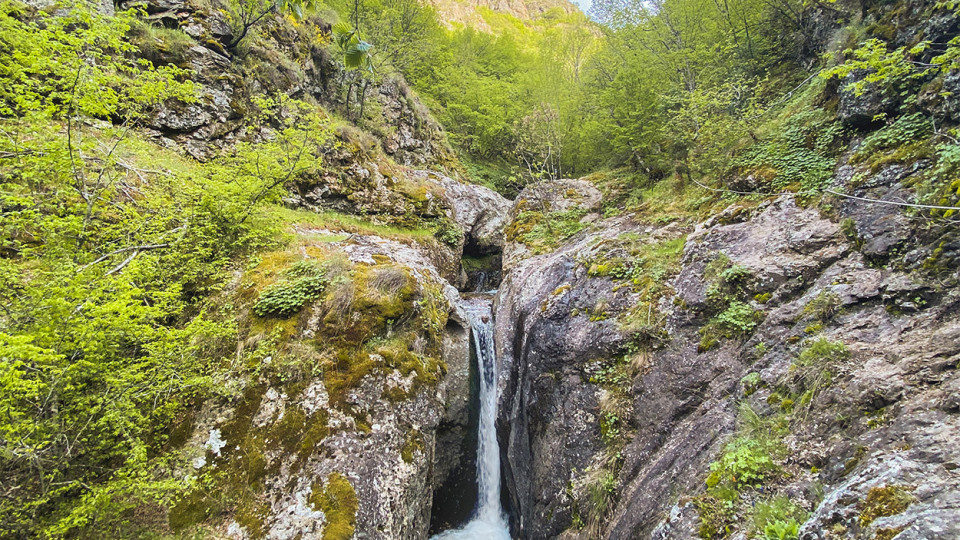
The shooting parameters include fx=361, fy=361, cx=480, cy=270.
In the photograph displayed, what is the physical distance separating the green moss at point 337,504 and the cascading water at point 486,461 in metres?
3.03

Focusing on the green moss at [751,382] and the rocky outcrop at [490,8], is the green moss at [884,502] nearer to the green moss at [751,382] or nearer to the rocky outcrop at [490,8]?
the green moss at [751,382]

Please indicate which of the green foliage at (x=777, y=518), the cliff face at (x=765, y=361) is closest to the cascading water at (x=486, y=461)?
the cliff face at (x=765, y=361)

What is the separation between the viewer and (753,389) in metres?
4.03

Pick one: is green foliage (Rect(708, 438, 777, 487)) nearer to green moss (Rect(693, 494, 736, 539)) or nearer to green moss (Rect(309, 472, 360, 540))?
green moss (Rect(693, 494, 736, 539))

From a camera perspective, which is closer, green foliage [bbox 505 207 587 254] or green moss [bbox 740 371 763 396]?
green moss [bbox 740 371 763 396]

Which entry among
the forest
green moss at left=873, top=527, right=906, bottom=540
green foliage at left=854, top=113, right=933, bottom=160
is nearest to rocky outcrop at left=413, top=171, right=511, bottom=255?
the forest

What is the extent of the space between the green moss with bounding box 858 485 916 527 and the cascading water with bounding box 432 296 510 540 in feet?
21.5

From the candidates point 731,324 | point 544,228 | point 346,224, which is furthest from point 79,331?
point 544,228

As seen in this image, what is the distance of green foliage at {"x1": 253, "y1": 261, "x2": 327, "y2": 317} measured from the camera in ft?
21.1

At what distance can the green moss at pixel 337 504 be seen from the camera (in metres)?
4.61

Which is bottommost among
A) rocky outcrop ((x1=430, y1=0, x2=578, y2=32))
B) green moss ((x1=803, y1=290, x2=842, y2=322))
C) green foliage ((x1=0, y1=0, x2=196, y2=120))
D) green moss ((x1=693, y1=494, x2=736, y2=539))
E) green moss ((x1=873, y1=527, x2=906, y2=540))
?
green moss ((x1=693, y1=494, x2=736, y2=539))

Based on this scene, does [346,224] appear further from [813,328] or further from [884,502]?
[884,502]

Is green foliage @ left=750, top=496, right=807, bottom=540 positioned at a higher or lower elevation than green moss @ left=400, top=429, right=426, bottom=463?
higher

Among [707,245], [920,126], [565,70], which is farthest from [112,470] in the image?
[565,70]
